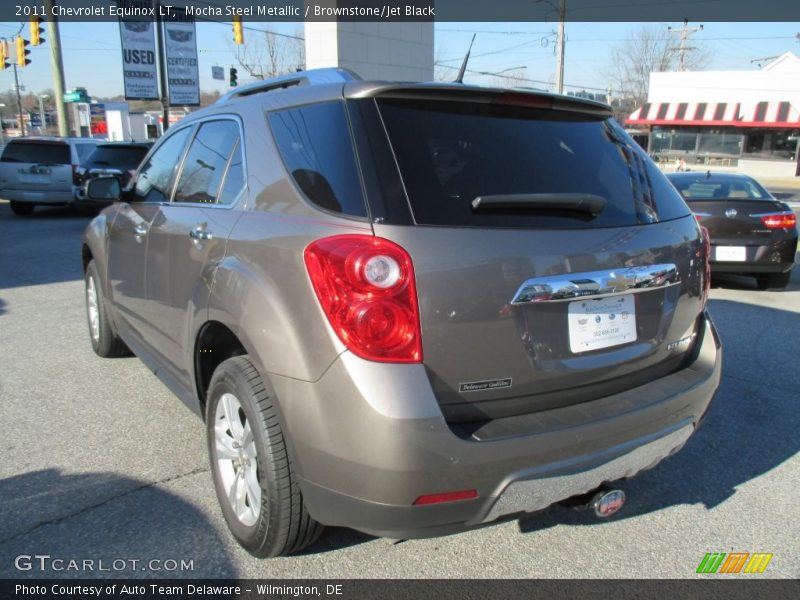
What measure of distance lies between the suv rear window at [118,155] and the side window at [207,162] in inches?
511

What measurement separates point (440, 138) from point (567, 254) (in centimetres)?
61

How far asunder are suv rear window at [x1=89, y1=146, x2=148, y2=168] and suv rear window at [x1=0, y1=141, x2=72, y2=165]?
0.64 m

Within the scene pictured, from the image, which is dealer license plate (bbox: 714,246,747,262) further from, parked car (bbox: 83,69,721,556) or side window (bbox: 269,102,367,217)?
side window (bbox: 269,102,367,217)

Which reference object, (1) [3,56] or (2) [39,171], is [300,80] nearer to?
(2) [39,171]

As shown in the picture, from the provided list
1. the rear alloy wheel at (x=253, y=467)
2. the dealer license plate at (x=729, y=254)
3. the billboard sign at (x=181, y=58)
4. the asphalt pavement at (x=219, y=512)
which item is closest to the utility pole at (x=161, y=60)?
the billboard sign at (x=181, y=58)

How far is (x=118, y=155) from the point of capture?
15.5 m

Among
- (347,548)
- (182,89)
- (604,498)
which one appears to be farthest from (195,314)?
(182,89)

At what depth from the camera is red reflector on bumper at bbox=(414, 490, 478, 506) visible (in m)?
2.09

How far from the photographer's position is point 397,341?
6.84ft

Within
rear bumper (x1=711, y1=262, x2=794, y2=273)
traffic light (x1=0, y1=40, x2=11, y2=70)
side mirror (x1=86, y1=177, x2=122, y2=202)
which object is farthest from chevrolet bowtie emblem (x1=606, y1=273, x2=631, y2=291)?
traffic light (x1=0, y1=40, x2=11, y2=70)

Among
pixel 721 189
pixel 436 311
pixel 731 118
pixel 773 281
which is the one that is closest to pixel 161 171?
pixel 436 311

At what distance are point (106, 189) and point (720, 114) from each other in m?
34.8

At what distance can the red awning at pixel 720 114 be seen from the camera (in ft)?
104

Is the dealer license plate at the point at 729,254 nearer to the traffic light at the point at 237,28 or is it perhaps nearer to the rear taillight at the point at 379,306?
the rear taillight at the point at 379,306
